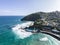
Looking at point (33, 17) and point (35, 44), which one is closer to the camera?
point (35, 44)

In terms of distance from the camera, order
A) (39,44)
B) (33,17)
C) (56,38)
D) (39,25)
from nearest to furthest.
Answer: (39,44), (56,38), (39,25), (33,17)

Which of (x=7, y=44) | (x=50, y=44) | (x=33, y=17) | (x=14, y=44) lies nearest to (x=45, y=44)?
(x=50, y=44)

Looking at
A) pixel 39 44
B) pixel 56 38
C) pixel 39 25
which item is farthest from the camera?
pixel 39 25

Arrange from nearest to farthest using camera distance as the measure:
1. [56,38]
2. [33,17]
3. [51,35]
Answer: [56,38]
[51,35]
[33,17]

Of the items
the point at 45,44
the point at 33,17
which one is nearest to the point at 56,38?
the point at 45,44

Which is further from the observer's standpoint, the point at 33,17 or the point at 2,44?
the point at 33,17

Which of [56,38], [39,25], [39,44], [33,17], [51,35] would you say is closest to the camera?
[39,44]

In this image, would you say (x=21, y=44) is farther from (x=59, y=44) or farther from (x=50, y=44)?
(x=59, y=44)

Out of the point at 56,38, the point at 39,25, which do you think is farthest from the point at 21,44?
the point at 39,25

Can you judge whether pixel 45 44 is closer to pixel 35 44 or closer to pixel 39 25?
pixel 35 44
